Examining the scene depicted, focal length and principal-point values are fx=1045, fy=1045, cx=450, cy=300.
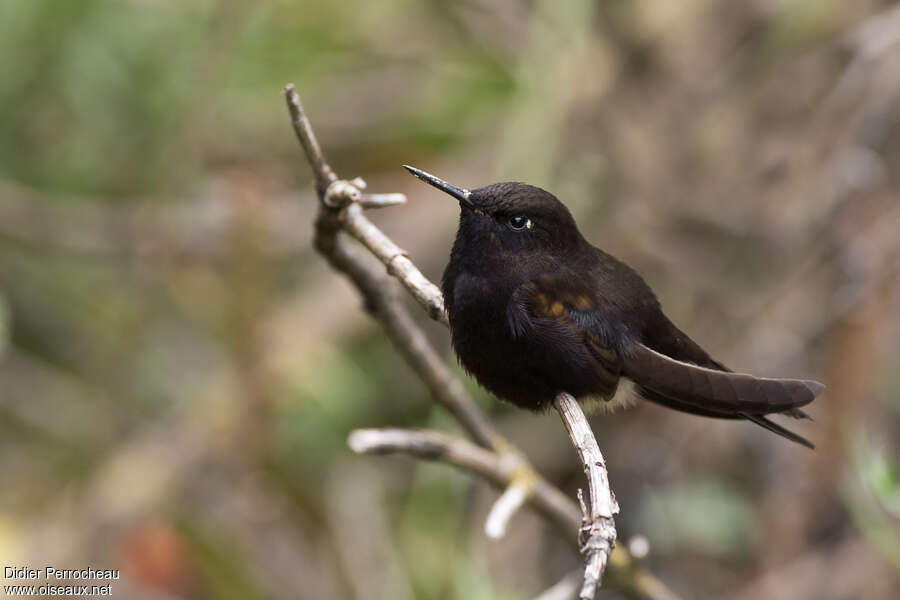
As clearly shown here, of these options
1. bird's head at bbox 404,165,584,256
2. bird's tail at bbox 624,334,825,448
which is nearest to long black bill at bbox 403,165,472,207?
bird's head at bbox 404,165,584,256

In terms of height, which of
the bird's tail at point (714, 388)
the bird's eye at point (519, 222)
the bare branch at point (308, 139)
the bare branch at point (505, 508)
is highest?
the bird's eye at point (519, 222)

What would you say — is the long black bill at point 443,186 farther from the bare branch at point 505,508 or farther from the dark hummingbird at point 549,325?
the bare branch at point 505,508

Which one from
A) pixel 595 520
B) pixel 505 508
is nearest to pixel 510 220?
pixel 505 508

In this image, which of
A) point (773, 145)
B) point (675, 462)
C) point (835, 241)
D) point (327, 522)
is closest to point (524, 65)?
point (773, 145)

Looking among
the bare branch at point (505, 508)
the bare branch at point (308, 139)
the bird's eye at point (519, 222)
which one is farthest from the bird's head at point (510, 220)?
the bare branch at point (505, 508)

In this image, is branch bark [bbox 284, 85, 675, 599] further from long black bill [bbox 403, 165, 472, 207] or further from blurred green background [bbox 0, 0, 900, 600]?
blurred green background [bbox 0, 0, 900, 600]

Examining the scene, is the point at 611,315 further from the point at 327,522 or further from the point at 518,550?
the point at 327,522

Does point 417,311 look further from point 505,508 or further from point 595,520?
point 595,520

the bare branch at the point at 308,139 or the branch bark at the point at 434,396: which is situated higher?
the bare branch at the point at 308,139
